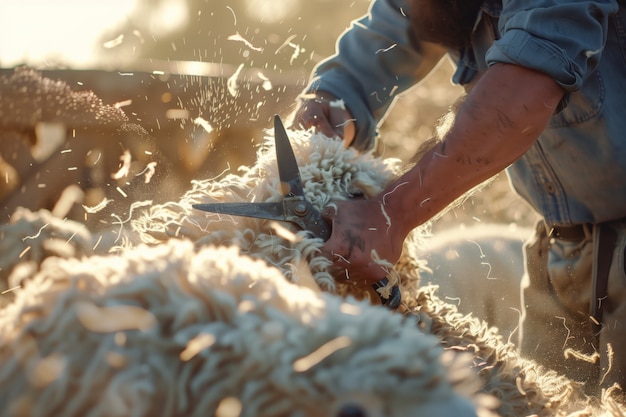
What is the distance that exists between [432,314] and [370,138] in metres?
0.74

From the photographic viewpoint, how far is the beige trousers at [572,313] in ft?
8.13

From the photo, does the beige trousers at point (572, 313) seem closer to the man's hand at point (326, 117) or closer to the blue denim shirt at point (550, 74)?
the blue denim shirt at point (550, 74)

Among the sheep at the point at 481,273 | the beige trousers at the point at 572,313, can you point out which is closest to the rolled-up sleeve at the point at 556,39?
the beige trousers at the point at 572,313

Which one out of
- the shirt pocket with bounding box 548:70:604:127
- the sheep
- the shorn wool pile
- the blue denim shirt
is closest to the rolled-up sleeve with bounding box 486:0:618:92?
the blue denim shirt

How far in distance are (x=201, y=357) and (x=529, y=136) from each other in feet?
4.21

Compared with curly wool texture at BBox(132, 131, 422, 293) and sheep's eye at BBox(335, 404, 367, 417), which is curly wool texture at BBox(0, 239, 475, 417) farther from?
curly wool texture at BBox(132, 131, 422, 293)

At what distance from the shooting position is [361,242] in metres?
1.86

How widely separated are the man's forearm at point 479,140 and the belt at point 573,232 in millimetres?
784

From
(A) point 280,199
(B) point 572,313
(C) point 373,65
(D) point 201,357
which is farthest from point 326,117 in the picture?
(D) point 201,357

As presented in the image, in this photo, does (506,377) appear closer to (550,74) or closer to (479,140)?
(479,140)

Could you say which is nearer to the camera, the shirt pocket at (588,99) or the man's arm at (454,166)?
the man's arm at (454,166)

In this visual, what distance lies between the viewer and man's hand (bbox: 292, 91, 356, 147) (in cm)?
250

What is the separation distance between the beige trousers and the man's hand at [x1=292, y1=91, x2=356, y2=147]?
980mm

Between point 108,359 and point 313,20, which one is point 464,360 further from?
point 313,20
